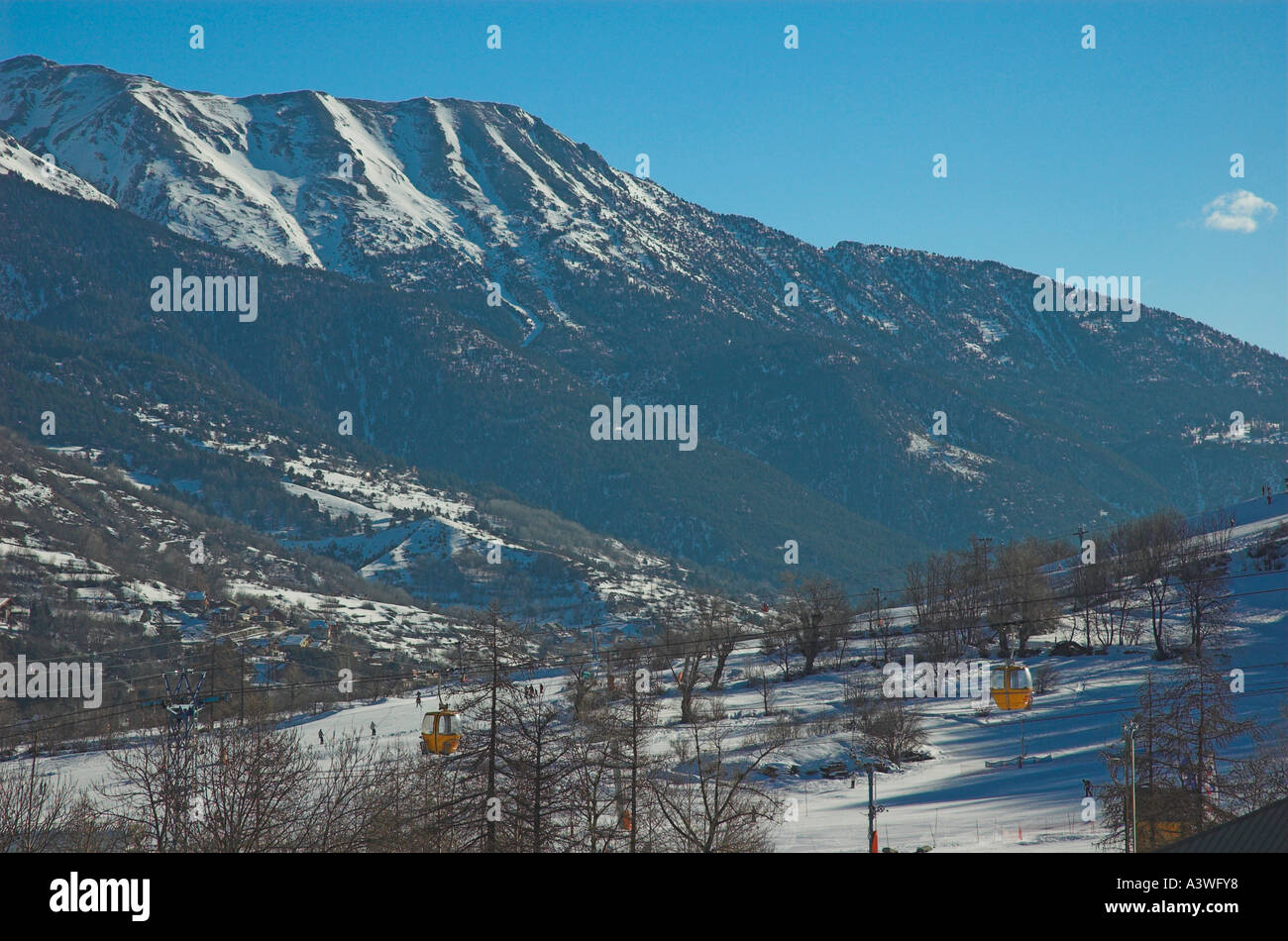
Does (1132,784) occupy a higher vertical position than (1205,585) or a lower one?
lower

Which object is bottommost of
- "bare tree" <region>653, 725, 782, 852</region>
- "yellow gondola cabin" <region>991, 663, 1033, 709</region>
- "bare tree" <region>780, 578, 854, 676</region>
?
"bare tree" <region>653, 725, 782, 852</region>

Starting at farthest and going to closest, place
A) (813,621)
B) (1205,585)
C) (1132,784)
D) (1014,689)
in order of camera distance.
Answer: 1. (813,621)
2. (1205,585)
3. (1014,689)
4. (1132,784)

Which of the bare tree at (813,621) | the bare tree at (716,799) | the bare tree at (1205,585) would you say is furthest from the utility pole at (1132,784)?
the bare tree at (813,621)

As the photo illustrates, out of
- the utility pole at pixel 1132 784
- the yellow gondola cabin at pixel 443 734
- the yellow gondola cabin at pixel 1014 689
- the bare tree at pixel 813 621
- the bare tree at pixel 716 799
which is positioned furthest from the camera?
the bare tree at pixel 813 621

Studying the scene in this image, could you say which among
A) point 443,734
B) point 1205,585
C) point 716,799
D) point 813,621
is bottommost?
point 716,799

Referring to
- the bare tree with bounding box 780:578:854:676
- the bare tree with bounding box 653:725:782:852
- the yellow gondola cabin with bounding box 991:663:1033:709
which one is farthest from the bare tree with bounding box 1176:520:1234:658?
the yellow gondola cabin with bounding box 991:663:1033:709

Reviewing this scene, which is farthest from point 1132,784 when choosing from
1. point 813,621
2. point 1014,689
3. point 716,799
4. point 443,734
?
point 813,621

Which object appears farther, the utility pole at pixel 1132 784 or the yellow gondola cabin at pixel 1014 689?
the yellow gondola cabin at pixel 1014 689

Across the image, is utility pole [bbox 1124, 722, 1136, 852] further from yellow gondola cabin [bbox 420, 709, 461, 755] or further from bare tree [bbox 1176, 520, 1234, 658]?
bare tree [bbox 1176, 520, 1234, 658]

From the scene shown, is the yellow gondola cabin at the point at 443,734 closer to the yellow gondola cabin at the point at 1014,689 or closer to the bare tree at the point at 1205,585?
the yellow gondola cabin at the point at 1014,689

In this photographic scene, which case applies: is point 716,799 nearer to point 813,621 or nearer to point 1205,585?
point 813,621
